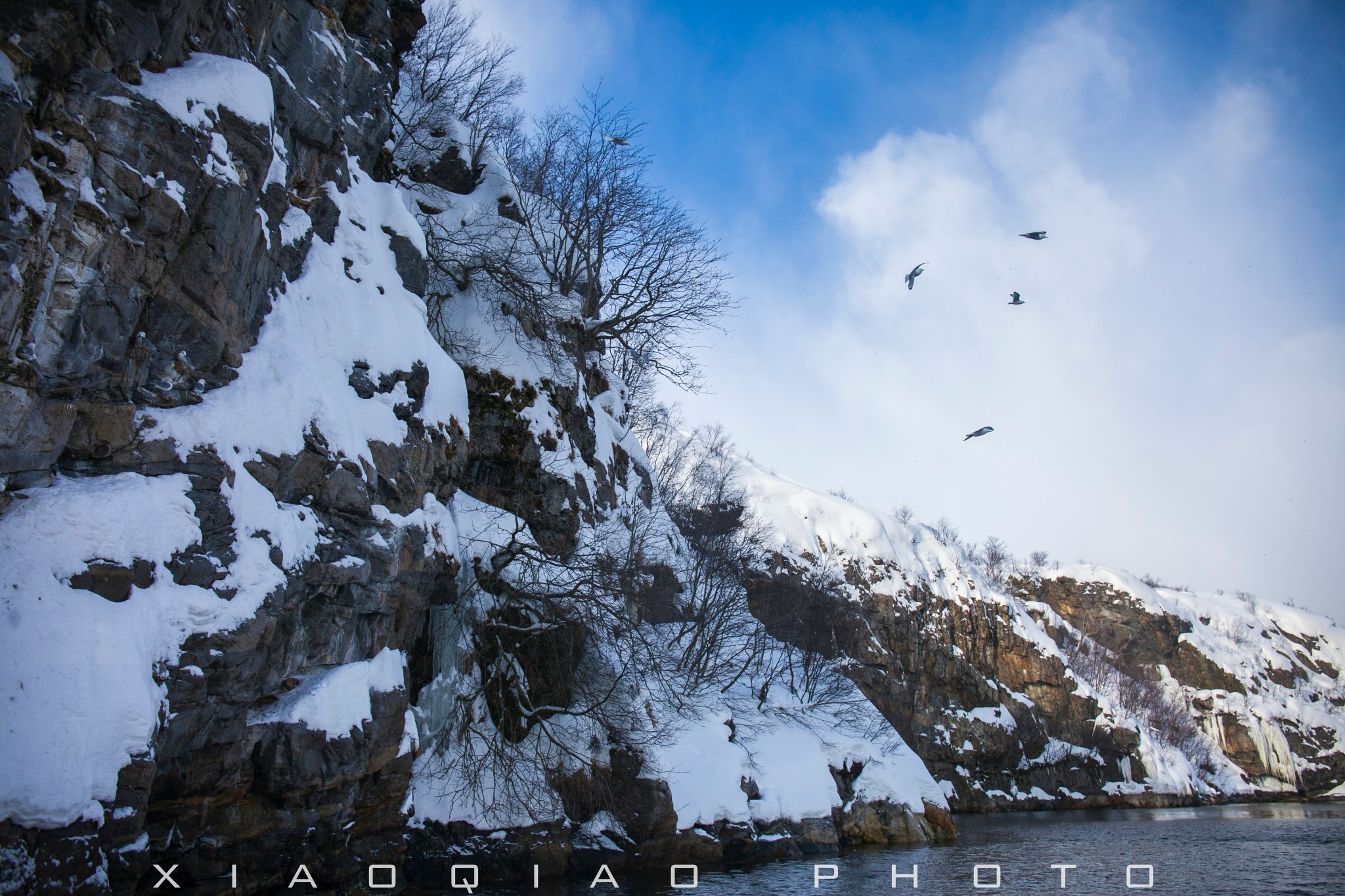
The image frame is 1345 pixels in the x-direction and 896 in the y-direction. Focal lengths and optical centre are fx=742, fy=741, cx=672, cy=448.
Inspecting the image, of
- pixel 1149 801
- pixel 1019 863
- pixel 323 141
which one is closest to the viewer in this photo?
pixel 323 141

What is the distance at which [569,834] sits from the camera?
44.5 feet

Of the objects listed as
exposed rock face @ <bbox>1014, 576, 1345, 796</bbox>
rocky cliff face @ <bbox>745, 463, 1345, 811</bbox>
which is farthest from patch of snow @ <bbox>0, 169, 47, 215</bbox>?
exposed rock face @ <bbox>1014, 576, 1345, 796</bbox>

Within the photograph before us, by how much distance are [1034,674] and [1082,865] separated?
98.5ft

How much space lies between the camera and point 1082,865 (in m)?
15.9

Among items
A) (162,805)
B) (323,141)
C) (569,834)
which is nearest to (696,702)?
(569,834)

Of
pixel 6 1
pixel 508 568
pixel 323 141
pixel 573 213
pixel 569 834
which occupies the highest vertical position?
pixel 573 213

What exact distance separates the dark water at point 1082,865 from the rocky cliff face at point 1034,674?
33.8 ft

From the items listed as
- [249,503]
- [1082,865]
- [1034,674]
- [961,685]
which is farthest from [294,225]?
[1034,674]

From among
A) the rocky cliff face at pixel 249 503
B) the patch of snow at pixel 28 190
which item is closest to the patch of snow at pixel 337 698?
the rocky cliff face at pixel 249 503

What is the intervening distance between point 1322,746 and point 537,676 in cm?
7041

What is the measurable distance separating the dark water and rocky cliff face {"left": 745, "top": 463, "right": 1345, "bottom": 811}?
1030cm

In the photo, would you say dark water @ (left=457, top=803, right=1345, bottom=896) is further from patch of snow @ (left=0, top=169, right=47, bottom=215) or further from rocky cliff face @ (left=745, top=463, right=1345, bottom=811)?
patch of snow @ (left=0, top=169, right=47, bottom=215)

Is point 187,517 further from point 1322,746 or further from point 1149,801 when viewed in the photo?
point 1322,746

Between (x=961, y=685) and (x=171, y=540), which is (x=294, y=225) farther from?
(x=961, y=685)
